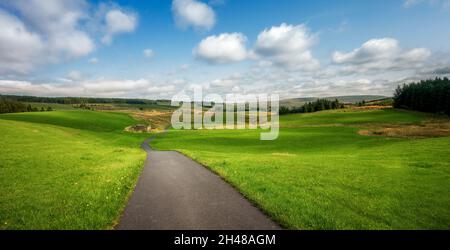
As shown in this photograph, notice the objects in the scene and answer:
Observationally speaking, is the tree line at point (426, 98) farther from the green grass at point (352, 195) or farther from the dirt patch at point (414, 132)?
the green grass at point (352, 195)

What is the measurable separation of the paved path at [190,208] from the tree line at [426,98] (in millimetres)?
131146

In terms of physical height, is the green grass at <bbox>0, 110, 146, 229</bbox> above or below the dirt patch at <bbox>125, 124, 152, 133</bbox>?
above

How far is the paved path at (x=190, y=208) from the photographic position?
9.80 meters

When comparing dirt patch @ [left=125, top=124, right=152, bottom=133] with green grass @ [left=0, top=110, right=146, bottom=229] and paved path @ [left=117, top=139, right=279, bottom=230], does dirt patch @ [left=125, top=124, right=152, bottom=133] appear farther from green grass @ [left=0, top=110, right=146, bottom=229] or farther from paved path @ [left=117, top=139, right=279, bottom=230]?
paved path @ [left=117, top=139, right=279, bottom=230]

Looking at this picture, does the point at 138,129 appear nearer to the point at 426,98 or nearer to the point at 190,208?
the point at 190,208

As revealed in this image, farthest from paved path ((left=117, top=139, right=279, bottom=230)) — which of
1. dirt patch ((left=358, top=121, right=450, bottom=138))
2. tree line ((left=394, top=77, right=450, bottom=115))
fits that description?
tree line ((left=394, top=77, right=450, bottom=115))

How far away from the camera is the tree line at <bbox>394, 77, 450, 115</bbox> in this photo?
112 metres

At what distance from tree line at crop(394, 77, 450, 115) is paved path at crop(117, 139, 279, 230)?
13115 cm

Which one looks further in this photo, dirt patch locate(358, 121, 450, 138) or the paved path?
dirt patch locate(358, 121, 450, 138)

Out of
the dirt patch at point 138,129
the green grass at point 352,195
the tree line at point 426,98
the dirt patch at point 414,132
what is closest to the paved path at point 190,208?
the green grass at point 352,195

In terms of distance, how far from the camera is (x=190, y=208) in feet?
38.0

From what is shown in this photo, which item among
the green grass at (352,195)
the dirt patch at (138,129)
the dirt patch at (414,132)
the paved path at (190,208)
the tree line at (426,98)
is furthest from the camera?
the tree line at (426,98)
